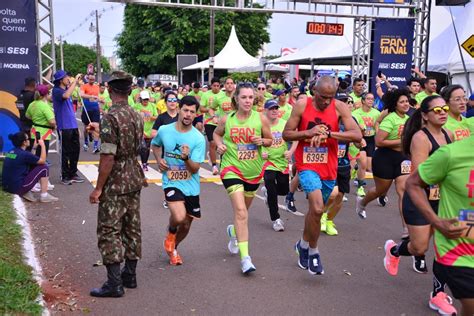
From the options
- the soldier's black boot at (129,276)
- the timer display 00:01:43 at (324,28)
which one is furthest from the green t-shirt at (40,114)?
the timer display 00:01:43 at (324,28)

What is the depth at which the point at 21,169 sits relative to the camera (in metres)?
9.09

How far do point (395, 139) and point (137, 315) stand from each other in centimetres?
406

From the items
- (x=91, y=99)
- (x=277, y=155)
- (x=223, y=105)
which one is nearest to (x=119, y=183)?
(x=277, y=155)

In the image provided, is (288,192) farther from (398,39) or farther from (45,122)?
(398,39)

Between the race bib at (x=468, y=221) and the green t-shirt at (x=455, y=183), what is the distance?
0.02 metres

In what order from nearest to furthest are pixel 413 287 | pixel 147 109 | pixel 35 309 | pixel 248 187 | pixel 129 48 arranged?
1. pixel 35 309
2. pixel 413 287
3. pixel 248 187
4. pixel 147 109
5. pixel 129 48

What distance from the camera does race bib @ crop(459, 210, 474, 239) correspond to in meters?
3.20

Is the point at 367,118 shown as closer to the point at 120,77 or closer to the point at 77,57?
the point at 120,77

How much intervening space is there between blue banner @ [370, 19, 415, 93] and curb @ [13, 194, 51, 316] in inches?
457

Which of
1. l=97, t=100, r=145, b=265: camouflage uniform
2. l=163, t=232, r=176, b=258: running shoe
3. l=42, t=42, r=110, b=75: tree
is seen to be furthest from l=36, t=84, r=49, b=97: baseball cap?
l=42, t=42, r=110, b=75: tree

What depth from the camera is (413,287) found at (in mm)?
5621

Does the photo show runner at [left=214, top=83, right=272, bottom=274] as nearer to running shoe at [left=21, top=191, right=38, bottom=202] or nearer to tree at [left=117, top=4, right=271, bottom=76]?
running shoe at [left=21, top=191, right=38, bottom=202]

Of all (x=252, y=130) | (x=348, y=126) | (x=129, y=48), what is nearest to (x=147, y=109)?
(x=252, y=130)

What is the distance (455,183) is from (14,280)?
3.80m
